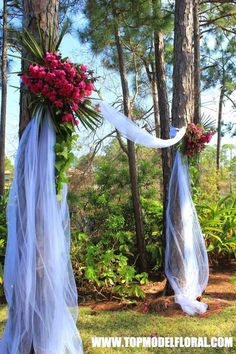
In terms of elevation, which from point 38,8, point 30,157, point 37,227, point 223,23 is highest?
point 223,23

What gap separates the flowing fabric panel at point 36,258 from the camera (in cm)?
268

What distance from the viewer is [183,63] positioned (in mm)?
5148

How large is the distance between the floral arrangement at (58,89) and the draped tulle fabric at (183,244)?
2.19 m

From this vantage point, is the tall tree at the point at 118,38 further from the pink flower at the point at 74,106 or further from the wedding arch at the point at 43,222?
the pink flower at the point at 74,106

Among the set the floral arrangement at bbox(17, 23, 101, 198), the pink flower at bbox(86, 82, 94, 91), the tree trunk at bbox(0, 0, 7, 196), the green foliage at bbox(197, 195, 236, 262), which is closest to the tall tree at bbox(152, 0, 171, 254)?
the green foliage at bbox(197, 195, 236, 262)

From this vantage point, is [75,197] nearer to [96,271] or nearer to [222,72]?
[96,271]

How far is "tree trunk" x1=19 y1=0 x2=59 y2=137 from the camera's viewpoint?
284cm

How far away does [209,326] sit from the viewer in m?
3.94

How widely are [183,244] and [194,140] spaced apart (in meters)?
1.35

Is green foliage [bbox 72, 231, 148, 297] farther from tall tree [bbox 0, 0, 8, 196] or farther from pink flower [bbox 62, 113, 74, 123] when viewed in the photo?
tall tree [bbox 0, 0, 8, 196]

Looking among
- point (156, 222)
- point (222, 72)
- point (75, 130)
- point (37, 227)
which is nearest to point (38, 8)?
point (75, 130)

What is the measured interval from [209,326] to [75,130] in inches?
98.5

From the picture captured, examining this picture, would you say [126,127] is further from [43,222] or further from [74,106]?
[43,222]

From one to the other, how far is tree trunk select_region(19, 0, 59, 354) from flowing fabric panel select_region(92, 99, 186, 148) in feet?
1.89
